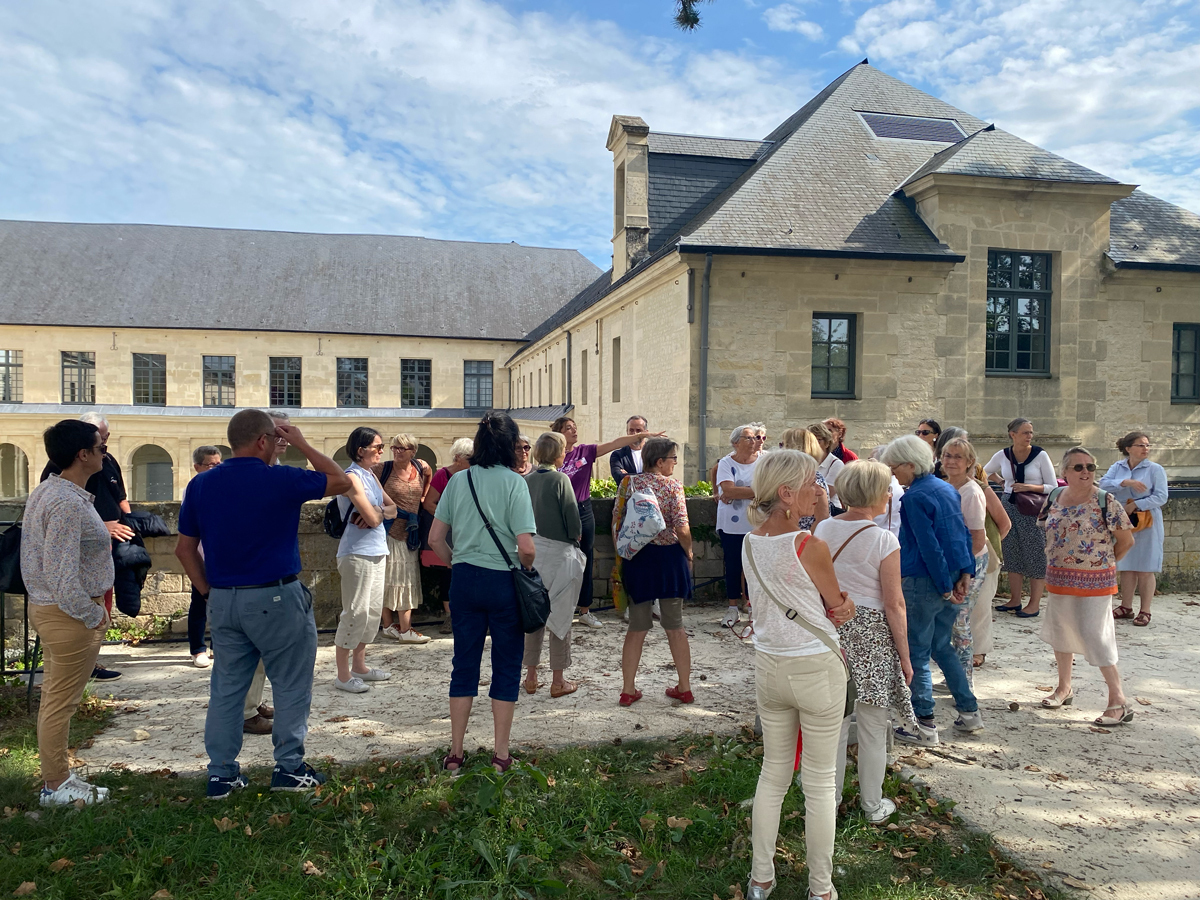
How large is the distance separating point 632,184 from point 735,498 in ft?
38.7

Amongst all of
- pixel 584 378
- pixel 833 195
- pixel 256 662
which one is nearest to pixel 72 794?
pixel 256 662

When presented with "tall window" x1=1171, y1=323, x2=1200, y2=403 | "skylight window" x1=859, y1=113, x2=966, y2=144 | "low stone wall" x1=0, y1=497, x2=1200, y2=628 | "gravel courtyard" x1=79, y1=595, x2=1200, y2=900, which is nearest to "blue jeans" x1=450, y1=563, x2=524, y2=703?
"gravel courtyard" x1=79, y1=595, x2=1200, y2=900

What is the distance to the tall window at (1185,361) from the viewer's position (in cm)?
1526

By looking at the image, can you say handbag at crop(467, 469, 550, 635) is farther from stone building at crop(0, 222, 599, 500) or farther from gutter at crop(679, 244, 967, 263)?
stone building at crop(0, 222, 599, 500)

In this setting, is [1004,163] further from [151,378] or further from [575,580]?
[151,378]

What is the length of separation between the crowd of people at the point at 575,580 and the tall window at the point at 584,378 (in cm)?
1596

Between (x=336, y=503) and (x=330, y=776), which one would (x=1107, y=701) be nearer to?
(x=330, y=776)

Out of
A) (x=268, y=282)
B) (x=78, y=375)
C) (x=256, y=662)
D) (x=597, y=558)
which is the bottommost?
(x=597, y=558)

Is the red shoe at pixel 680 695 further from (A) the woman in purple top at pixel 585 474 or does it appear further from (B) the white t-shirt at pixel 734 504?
(B) the white t-shirt at pixel 734 504

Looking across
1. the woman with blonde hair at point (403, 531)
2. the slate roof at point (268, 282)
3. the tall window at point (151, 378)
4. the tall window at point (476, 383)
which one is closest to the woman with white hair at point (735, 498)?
the woman with blonde hair at point (403, 531)

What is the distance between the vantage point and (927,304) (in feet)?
46.2

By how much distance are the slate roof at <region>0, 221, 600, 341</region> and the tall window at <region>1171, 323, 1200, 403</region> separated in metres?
29.1

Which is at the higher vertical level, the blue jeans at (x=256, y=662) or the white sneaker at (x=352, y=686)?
the blue jeans at (x=256, y=662)

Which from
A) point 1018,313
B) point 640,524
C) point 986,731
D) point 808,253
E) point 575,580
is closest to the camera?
point 986,731
